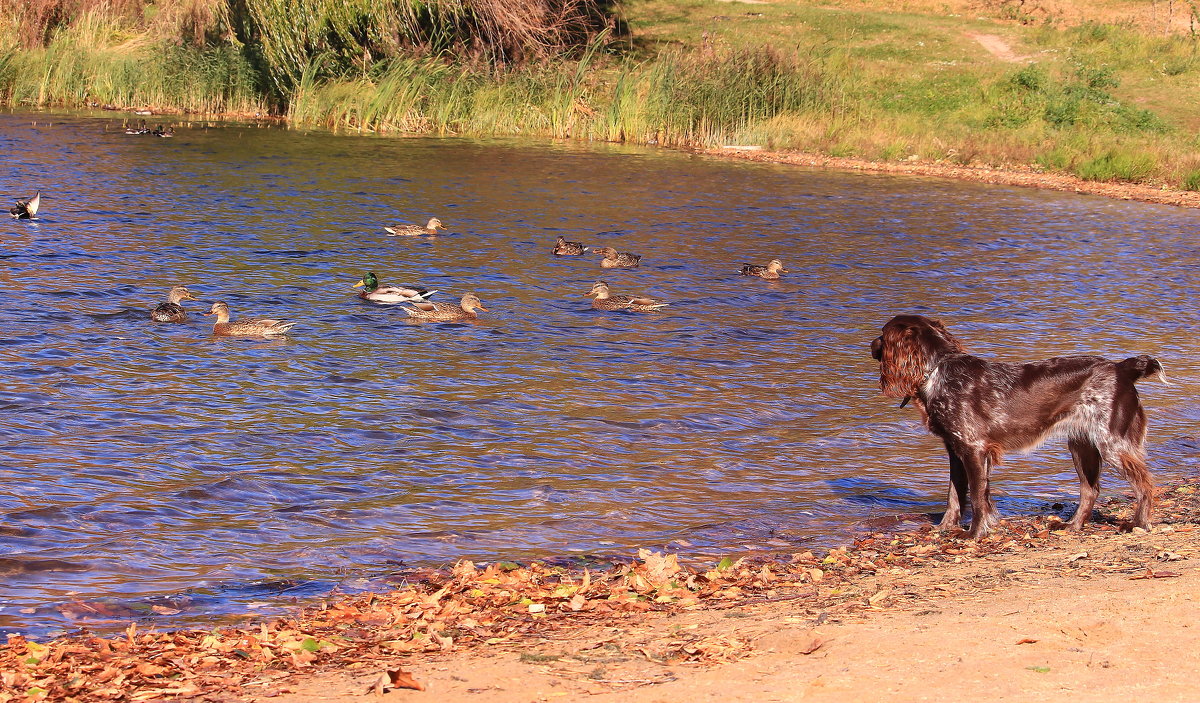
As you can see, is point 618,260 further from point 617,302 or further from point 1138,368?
point 1138,368

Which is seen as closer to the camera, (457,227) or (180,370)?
(180,370)

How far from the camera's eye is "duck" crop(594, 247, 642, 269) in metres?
19.7

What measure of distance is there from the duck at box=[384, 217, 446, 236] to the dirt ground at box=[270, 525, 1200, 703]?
50.9 feet

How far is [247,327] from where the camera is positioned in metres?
14.5

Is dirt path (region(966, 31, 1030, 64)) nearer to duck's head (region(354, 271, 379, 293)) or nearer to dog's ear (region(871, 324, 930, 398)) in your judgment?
duck's head (region(354, 271, 379, 293))

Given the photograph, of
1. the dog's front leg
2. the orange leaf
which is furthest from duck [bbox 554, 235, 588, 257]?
the orange leaf

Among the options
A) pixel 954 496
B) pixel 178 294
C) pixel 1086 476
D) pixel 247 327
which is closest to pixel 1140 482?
pixel 1086 476

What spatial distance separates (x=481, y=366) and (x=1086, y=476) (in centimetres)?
702

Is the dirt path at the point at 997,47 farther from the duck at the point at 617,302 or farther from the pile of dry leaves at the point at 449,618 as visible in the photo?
the pile of dry leaves at the point at 449,618

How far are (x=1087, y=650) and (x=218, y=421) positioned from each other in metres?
7.99

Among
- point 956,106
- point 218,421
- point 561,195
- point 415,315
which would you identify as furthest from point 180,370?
point 956,106

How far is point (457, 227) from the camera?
2294 centimetres

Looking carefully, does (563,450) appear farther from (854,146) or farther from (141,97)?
(141,97)

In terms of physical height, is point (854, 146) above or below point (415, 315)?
above
